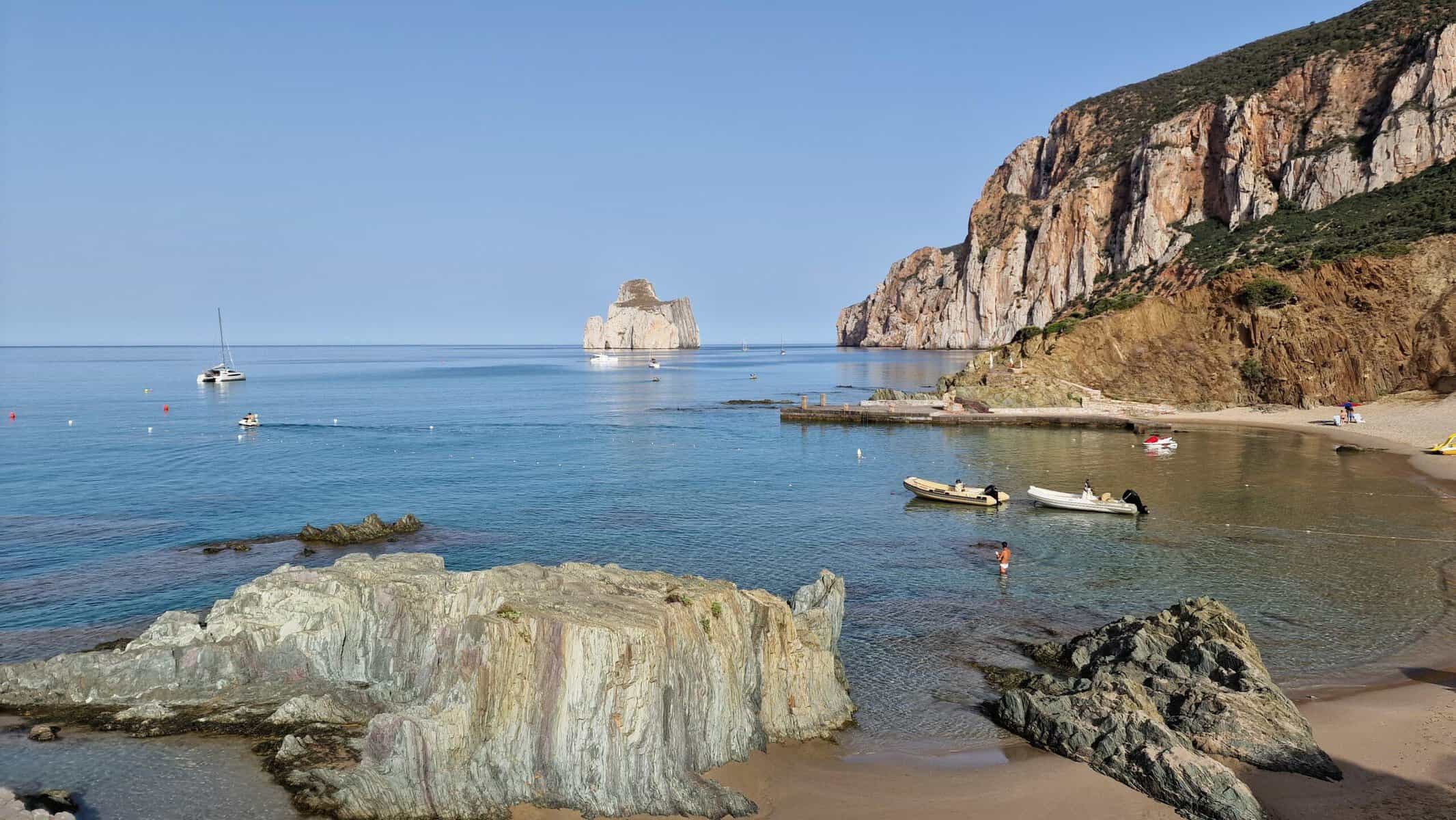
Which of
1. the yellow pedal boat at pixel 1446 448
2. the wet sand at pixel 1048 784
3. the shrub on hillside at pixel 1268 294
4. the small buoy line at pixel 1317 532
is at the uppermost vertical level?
the shrub on hillside at pixel 1268 294

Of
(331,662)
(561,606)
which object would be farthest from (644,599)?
(331,662)

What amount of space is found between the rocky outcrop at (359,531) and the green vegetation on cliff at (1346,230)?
74.6 metres

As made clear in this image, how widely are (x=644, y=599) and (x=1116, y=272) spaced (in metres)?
151

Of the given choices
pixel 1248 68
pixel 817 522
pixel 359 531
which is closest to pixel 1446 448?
pixel 817 522

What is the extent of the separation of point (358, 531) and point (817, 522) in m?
19.2

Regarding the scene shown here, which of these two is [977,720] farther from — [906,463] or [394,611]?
[906,463]

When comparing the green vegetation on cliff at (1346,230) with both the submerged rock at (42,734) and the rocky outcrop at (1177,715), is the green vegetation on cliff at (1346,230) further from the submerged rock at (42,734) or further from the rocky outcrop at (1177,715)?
the submerged rock at (42,734)

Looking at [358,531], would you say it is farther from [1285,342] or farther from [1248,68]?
[1248,68]

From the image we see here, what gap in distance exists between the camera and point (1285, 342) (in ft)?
233

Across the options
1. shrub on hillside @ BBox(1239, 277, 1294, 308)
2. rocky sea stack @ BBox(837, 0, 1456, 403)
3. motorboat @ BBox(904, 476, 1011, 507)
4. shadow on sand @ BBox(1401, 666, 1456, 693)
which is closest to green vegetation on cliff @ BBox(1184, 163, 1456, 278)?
rocky sea stack @ BBox(837, 0, 1456, 403)

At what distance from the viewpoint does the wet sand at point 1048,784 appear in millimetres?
14445

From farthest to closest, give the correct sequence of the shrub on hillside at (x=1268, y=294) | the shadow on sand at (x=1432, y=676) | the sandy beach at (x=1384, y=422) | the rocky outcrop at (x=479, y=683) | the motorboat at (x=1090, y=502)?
the shrub on hillside at (x=1268, y=294)
the sandy beach at (x=1384, y=422)
the motorboat at (x=1090, y=502)
the shadow on sand at (x=1432, y=676)
the rocky outcrop at (x=479, y=683)

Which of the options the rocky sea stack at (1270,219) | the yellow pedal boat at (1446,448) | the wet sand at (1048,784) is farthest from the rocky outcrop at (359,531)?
the rocky sea stack at (1270,219)

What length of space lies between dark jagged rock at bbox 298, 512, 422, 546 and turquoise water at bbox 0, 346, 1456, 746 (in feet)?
3.60
